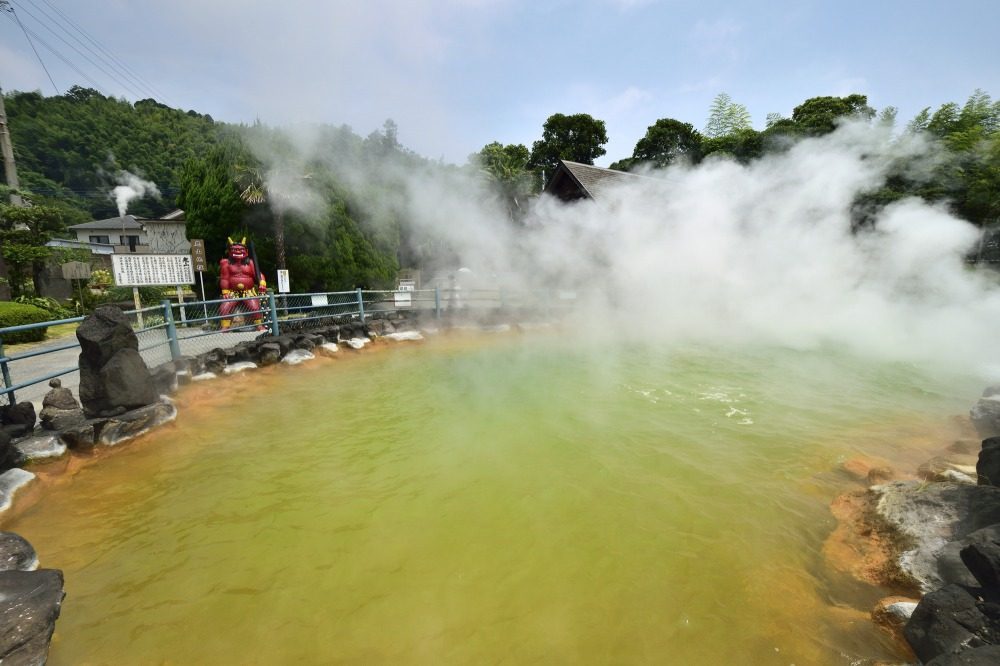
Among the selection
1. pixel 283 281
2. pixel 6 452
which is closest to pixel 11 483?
pixel 6 452

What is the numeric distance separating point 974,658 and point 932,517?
1.79 m

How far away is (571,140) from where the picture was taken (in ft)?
114

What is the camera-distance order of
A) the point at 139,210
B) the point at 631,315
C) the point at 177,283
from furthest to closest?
the point at 139,210 → the point at 631,315 → the point at 177,283

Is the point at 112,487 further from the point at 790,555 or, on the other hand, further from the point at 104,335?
the point at 790,555

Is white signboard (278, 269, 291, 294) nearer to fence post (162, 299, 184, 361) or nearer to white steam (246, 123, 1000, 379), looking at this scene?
fence post (162, 299, 184, 361)

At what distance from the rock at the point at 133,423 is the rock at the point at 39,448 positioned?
336 mm

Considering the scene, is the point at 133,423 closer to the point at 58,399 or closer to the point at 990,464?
the point at 58,399

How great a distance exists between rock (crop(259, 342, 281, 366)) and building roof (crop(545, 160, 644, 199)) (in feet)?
34.4

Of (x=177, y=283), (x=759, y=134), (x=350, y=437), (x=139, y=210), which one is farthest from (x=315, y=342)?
(x=139, y=210)

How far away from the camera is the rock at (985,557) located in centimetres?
218

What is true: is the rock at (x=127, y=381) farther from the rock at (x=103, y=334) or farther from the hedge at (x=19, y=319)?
the hedge at (x=19, y=319)

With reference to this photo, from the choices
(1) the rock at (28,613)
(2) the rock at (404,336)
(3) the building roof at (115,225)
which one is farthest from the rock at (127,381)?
(3) the building roof at (115,225)

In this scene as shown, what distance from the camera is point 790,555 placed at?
3057 millimetres

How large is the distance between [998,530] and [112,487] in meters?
6.62
